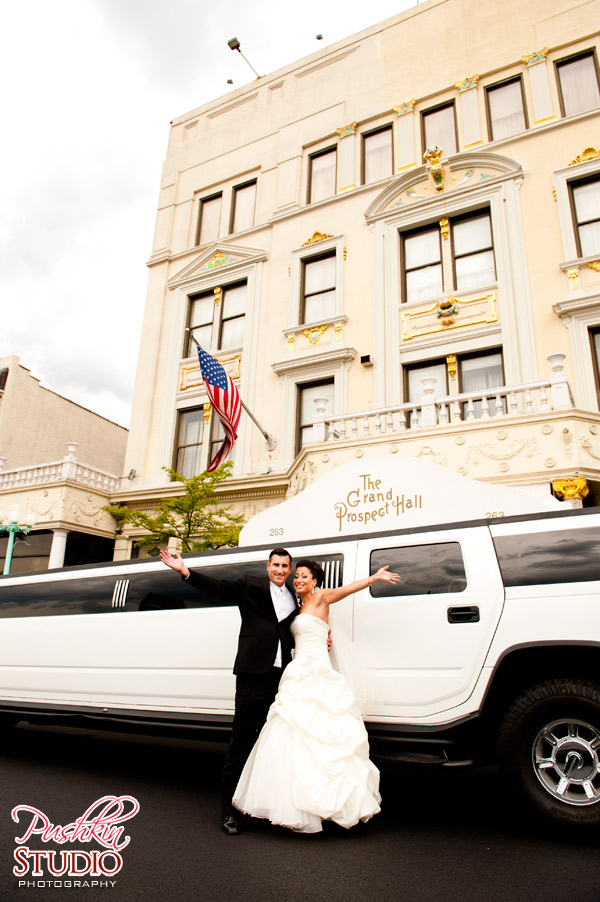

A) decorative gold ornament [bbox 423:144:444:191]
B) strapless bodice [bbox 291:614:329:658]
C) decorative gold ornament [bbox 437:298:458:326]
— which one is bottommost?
strapless bodice [bbox 291:614:329:658]

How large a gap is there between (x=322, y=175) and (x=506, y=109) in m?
5.58

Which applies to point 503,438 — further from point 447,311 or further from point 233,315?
point 233,315

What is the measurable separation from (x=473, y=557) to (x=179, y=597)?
256 centimetres

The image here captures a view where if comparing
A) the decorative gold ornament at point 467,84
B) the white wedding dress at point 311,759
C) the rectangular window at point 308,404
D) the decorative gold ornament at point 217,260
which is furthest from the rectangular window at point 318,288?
the white wedding dress at point 311,759

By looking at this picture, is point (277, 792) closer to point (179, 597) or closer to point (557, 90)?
point (179, 597)

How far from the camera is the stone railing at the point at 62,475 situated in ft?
53.1

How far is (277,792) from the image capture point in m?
3.59

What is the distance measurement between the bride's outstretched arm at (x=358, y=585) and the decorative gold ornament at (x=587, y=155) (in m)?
14.2

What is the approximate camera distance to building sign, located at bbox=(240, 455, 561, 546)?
6.31 metres

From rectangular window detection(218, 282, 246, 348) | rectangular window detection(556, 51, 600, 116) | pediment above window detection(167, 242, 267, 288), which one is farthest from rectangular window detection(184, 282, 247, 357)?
rectangular window detection(556, 51, 600, 116)

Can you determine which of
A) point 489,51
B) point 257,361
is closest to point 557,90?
point 489,51

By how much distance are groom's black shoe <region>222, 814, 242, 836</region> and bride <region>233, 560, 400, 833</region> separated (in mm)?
96

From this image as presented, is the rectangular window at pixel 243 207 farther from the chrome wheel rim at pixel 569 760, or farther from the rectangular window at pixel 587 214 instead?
the chrome wheel rim at pixel 569 760

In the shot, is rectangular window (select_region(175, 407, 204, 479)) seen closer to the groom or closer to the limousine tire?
the groom
